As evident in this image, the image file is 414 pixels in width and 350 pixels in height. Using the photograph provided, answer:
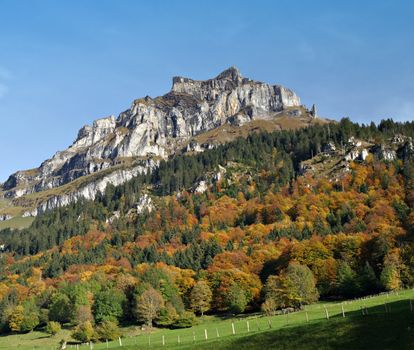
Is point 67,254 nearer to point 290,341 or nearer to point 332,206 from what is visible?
point 332,206

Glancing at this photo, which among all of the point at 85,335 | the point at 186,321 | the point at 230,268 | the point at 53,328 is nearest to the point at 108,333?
the point at 85,335

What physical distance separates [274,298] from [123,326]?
118 feet

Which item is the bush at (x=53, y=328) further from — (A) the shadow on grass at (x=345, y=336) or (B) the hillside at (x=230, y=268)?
→ (A) the shadow on grass at (x=345, y=336)

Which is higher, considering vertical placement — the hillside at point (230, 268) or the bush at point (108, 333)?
the hillside at point (230, 268)

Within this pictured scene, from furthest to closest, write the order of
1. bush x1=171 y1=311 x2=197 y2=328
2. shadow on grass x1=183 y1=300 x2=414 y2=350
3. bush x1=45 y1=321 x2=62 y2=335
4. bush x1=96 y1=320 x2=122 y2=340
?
bush x1=45 y1=321 x2=62 y2=335 → bush x1=171 y1=311 x2=197 y2=328 → bush x1=96 y1=320 x2=122 y2=340 → shadow on grass x1=183 y1=300 x2=414 y2=350

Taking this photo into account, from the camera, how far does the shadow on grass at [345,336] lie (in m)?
34.6

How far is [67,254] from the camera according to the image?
597 feet

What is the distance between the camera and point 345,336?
3722 cm

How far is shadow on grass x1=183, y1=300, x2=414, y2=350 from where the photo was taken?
34594 mm

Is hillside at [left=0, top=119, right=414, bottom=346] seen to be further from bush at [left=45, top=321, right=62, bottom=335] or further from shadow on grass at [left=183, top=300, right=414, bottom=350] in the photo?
shadow on grass at [left=183, top=300, right=414, bottom=350]

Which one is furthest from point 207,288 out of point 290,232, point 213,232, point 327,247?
point 213,232

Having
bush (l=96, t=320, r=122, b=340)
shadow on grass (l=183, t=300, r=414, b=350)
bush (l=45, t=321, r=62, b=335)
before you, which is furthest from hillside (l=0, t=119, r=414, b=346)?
shadow on grass (l=183, t=300, r=414, b=350)

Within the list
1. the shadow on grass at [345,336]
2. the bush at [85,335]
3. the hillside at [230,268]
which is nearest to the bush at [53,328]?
the hillside at [230,268]

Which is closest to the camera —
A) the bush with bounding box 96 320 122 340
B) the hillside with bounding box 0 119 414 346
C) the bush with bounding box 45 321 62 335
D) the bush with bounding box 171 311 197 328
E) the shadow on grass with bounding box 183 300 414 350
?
the shadow on grass with bounding box 183 300 414 350
